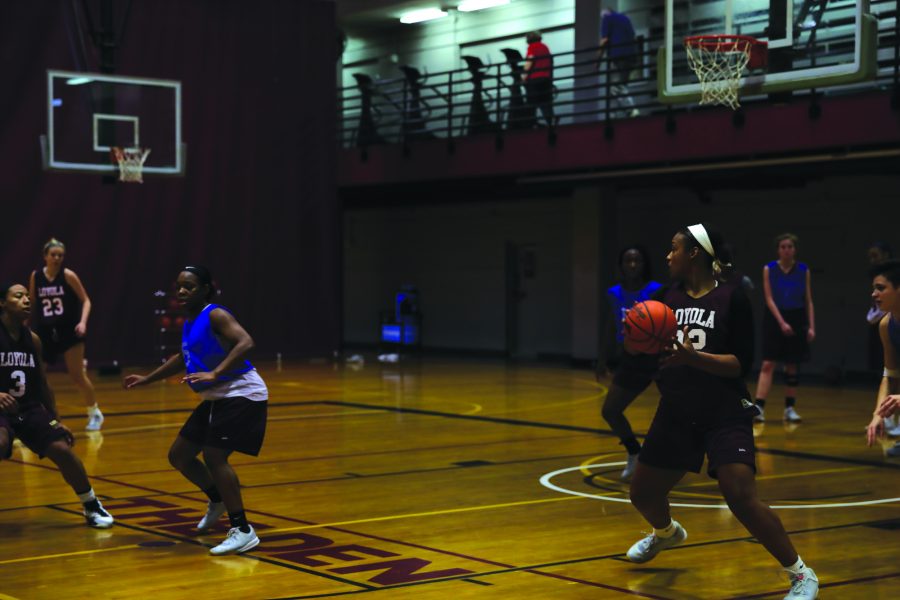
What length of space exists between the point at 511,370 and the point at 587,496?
13.5 m

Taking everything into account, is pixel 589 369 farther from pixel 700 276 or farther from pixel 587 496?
pixel 700 276

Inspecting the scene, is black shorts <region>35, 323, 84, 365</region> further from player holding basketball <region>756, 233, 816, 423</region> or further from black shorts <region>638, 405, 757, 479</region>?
black shorts <region>638, 405, 757, 479</region>

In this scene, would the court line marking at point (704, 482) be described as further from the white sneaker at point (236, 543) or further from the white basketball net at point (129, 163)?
the white basketball net at point (129, 163)

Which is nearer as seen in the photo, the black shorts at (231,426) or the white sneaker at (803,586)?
the white sneaker at (803,586)

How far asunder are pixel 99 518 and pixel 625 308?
411 cm

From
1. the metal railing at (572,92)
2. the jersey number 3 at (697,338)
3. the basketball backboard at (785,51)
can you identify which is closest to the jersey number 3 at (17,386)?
the jersey number 3 at (697,338)

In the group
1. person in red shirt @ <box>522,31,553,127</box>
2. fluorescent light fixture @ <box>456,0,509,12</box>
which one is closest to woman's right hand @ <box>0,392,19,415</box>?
person in red shirt @ <box>522,31,553,127</box>

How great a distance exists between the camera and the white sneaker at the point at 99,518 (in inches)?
324

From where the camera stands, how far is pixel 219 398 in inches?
306

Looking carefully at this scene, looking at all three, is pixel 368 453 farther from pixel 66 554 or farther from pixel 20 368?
pixel 66 554

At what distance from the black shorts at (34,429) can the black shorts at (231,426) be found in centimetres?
94

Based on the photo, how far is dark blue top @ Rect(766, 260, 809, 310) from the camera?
14.5 meters

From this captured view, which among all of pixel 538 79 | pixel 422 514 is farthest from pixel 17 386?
pixel 538 79

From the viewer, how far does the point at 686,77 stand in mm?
21438
